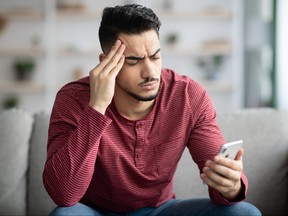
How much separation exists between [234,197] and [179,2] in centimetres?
467

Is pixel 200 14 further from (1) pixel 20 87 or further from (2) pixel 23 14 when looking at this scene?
(1) pixel 20 87

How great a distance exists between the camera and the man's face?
175cm

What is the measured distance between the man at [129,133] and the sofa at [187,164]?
328 mm

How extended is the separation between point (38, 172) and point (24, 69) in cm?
387

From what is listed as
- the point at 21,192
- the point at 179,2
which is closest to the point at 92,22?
the point at 179,2

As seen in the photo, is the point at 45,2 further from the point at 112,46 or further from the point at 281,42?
the point at 112,46

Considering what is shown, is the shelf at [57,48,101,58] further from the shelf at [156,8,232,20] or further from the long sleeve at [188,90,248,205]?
the long sleeve at [188,90,248,205]

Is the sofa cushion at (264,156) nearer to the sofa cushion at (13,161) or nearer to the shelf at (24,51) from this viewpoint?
the sofa cushion at (13,161)

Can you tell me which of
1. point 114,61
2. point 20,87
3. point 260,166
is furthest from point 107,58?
point 20,87

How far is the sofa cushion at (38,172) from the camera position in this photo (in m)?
2.13

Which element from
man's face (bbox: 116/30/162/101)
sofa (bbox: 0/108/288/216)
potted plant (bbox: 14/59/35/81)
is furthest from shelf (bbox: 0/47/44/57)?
man's face (bbox: 116/30/162/101)

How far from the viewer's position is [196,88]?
6.24 feet

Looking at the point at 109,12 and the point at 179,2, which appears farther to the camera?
the point at 179,2

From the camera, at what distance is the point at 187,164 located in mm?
2195
